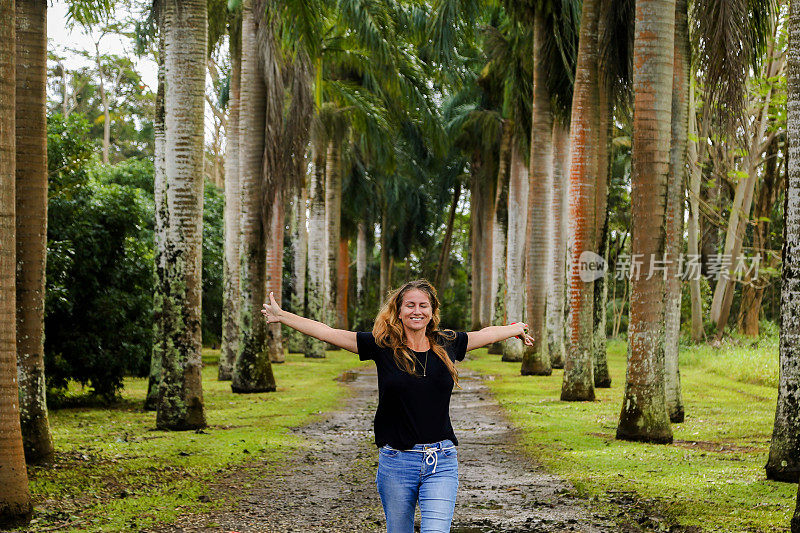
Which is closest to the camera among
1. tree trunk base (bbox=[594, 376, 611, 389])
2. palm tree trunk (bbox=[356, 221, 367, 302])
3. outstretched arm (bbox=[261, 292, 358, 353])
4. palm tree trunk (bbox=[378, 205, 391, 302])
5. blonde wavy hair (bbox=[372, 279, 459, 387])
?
blonde wavy hair (bbox=[372, 279, 459, 387])

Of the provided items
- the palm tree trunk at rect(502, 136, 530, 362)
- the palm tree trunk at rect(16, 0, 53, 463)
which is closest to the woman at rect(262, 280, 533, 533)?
the palm tree trunk at rect(16, 0, 53, 463)

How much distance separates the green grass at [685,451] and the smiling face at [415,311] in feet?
12.3

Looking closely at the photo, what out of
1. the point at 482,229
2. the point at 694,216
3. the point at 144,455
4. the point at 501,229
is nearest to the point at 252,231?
the point at 144,455

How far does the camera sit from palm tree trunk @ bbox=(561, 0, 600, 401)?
50.4 feet

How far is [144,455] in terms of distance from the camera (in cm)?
977

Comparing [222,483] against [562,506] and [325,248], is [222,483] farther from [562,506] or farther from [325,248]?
[325,248]

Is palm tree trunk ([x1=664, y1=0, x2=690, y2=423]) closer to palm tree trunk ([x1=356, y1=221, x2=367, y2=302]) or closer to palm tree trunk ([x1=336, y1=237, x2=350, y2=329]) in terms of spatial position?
palm tree trunk ([x1=336, y1=237, x2=350, y2=329])

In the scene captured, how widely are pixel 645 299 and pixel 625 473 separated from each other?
2.64 metres

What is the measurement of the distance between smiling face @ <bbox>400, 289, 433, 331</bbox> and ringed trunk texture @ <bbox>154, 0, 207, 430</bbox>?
302 inches

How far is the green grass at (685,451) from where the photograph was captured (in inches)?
301

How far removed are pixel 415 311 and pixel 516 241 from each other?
21408 millimetres

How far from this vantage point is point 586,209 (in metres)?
15.5

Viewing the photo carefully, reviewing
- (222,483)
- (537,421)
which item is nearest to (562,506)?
(222,483)

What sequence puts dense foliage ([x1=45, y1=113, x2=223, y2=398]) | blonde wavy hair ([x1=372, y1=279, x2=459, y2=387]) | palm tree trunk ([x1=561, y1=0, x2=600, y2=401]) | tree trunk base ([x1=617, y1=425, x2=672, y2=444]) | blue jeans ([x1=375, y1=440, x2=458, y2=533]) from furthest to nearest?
palm tree trunk ([x1=561, y1=0, x2=600, y2=401]), dense foliage ([x1=45, y1=113, x2=223, y2=398]), tree trunk base ([x1=617, y1=425, x2=672, y2=444]), blonde wavy hair ([x1=372, y1=279, x2=459, y2=387]), blue jeans ([x1=375, y1=440, x2=458, y2=533])
